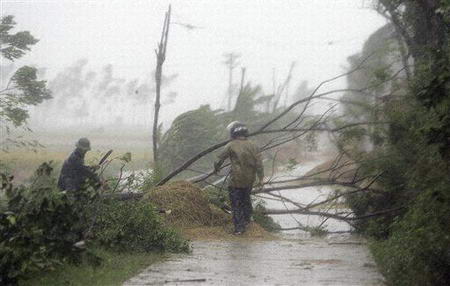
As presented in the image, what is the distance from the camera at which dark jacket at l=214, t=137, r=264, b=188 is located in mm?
9898

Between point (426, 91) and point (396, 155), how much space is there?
13.1 ft

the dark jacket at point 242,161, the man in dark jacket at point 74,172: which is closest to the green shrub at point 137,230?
the man in dark jacket at point 74,172

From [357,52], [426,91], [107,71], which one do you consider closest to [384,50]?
[426,91]

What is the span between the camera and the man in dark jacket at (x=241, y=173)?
9.91 meters

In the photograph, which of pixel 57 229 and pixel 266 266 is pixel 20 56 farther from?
pixel 266 266

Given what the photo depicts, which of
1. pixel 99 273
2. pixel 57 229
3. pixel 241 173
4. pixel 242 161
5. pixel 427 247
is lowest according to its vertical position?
pixel 99 273

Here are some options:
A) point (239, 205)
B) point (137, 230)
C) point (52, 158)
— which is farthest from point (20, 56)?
point (52, 158)

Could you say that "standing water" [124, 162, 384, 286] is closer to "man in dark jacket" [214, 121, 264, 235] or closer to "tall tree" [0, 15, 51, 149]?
"man in dark jacket" [214, 121, 264, 235]

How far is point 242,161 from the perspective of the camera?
9.91m

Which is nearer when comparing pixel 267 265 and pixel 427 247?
pixel 427 247

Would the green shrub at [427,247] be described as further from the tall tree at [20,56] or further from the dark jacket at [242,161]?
the tall tree at [20,56]

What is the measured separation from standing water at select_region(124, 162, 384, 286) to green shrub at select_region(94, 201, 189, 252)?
0.35 m

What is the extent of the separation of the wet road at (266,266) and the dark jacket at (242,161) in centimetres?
115

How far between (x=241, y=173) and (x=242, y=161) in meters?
0.20
